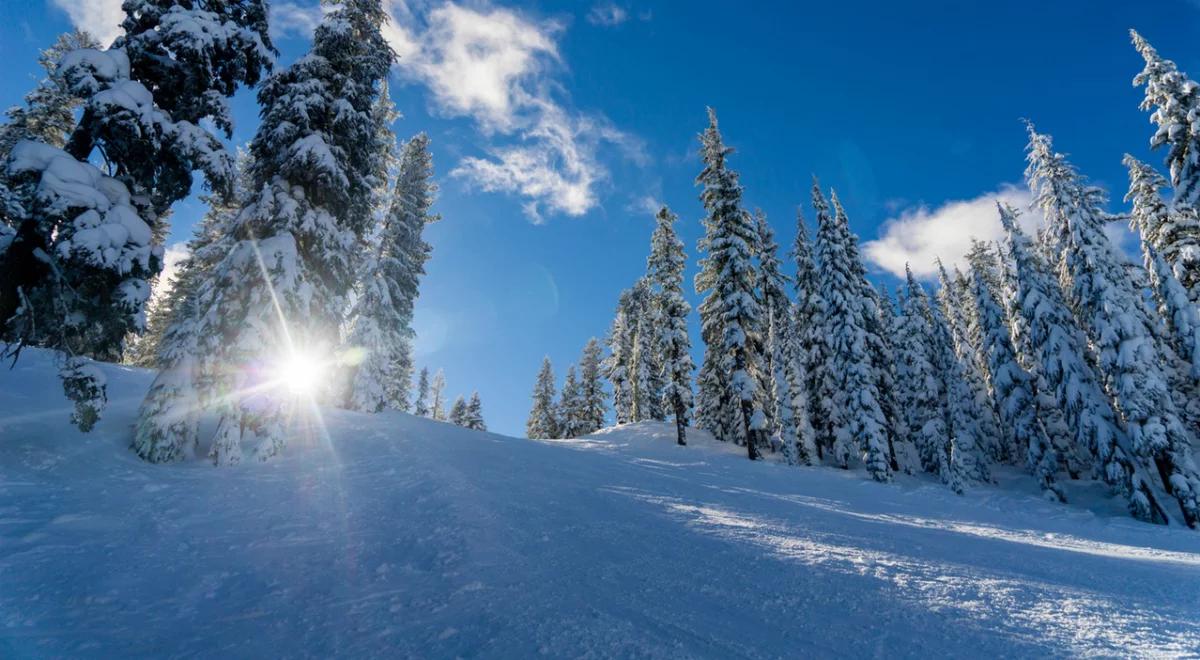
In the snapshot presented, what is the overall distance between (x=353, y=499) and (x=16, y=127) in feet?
87.0

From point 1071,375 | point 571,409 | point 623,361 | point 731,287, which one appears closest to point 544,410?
point 571,409

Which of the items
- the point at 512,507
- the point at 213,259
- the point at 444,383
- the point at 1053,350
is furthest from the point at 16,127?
the point at 444,383

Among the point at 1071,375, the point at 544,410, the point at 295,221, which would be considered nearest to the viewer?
the point at 295,221

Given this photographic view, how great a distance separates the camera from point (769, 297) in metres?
38.1

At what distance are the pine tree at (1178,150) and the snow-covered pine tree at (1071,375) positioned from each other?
477 cm

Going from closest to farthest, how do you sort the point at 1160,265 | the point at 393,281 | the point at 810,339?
the point at 1160,265 < the point at 393,281 < the point at 810,339

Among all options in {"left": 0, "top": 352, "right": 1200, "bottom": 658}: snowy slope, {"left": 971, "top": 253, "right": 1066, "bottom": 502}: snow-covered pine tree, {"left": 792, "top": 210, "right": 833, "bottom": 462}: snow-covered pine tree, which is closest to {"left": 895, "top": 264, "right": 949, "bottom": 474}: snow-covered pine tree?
{"left": 971, "top": 253, "right": 1066, "bottom": 502}: snow-covered pine tree

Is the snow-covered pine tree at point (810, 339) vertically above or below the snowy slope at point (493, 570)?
above

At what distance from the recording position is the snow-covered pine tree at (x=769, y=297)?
33500 mm

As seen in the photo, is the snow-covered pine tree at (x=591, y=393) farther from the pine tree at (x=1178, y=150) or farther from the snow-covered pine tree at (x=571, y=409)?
the pine tree at (x=1178, y=150)

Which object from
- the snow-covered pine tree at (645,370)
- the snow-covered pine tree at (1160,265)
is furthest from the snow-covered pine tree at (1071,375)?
the snow-covered pine tree at (645,370)

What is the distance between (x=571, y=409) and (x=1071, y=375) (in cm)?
4316

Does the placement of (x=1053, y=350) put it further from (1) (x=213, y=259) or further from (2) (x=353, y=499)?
(1) (x=213, y=259)

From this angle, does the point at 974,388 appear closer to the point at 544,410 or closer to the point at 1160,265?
the point at 1160,265
